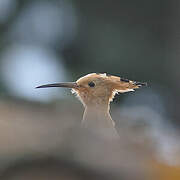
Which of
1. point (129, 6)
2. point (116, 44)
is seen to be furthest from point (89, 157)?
point (129, 6)

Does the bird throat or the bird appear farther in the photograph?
the bird

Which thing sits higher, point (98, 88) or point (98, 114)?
point (98, 88)

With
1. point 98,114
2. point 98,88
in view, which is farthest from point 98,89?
point 98,114

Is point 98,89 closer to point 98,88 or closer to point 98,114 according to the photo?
point 98,88

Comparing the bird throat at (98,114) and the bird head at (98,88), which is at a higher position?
the bird head at (98,88)

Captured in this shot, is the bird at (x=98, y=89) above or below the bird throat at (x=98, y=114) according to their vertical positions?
above

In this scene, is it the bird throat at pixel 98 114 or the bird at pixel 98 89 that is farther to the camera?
the bird at pixel 98 89

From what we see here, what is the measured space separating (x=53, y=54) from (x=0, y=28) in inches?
35.7

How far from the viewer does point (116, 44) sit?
1045 cm

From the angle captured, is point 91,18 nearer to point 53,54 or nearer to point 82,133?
point 53,54

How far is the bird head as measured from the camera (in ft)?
14.9

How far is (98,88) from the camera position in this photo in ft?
15.1

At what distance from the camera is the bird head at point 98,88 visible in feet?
14.9

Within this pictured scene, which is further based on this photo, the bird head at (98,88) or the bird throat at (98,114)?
the bird head at (98,88)
